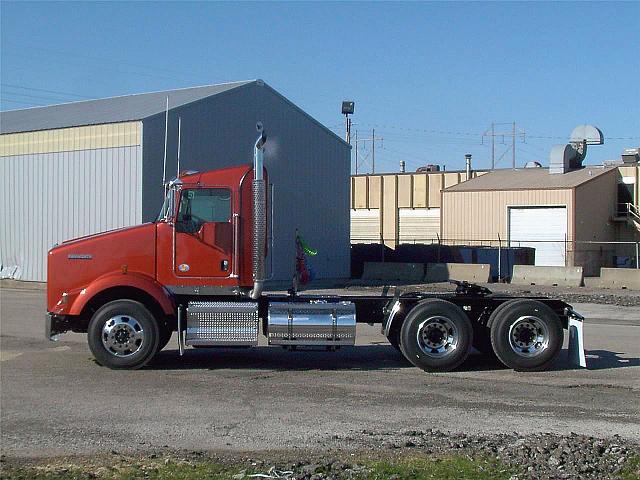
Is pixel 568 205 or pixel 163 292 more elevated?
pixel 568 205

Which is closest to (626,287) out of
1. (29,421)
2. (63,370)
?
(63,370)

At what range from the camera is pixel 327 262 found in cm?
4072

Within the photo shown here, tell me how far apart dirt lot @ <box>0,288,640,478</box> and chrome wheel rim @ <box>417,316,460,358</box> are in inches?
15.8

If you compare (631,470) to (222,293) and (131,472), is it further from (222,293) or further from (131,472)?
(222,293)

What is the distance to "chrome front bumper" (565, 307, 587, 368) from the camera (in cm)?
1320

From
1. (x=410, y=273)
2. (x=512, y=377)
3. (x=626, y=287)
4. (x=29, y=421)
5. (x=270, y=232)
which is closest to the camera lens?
(x=29, y=421)

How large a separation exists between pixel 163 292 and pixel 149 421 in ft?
12.0

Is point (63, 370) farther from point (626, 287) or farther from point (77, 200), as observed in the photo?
point (626, 287)

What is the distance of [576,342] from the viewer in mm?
13422

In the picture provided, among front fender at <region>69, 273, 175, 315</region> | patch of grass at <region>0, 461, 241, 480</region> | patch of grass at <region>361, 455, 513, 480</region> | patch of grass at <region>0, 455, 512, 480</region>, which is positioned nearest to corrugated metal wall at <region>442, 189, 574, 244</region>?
front fender at <region>69, 273, 175, 315</region>

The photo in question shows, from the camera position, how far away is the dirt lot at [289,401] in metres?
8.60

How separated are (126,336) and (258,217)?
8.40 feet

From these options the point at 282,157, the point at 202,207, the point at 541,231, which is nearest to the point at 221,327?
the point at 202,207

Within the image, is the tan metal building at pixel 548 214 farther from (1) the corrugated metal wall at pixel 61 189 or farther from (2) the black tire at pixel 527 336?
(2) the black tire at pixel 527 336
